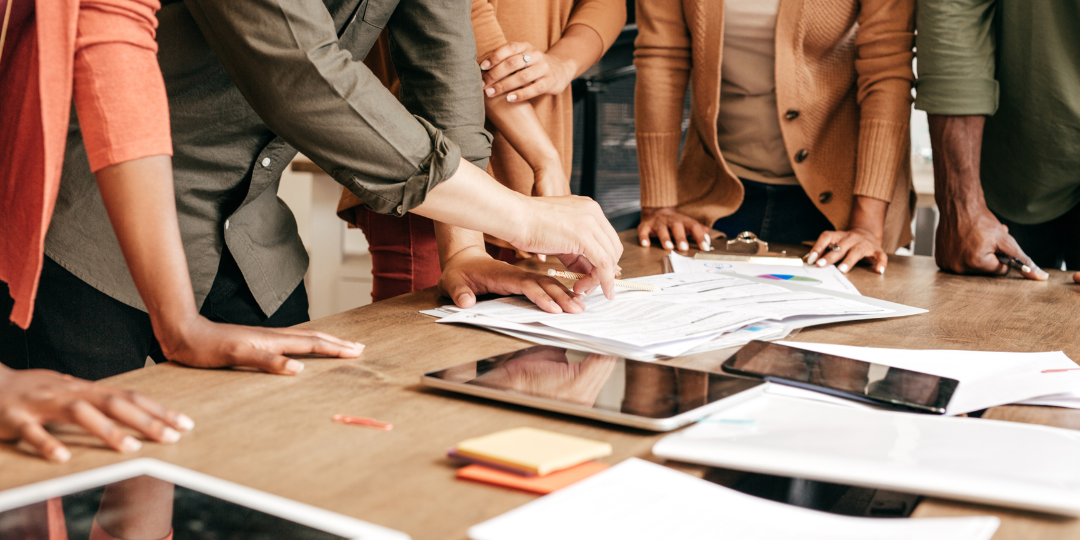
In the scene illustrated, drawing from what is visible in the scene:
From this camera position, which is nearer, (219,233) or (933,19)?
(219,233)

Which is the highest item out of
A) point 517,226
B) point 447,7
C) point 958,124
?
point 447,7

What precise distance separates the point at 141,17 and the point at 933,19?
4.05ft

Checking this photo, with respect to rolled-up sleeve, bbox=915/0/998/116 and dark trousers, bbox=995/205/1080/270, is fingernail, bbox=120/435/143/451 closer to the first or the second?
rolled-up sleeve, bbox=915/0/998/116

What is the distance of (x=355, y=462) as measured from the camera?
0.47m

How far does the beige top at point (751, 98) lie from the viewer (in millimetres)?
1550

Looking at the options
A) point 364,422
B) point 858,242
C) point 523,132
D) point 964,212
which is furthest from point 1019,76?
point 364,422

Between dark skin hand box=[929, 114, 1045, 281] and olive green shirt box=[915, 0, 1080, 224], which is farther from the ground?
olive green shirt box=[915, 0, 1080, 224]

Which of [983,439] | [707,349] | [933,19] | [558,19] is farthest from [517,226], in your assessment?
[933,19]

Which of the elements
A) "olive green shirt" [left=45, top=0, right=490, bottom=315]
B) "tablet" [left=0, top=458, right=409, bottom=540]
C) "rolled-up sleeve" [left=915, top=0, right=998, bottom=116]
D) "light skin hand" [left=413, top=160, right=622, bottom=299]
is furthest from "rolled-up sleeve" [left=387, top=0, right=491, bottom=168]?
"rolled-up sleeve" [left=915, top=0, right=998, bottom=116]

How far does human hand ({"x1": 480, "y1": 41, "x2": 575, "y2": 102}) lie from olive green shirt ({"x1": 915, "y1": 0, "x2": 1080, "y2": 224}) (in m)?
0.67

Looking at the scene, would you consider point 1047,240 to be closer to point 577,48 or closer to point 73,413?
point 577,48

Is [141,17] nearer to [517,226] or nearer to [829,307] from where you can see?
[517,226]

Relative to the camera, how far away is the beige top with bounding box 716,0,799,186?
1550mm

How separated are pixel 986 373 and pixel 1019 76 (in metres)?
0.96
